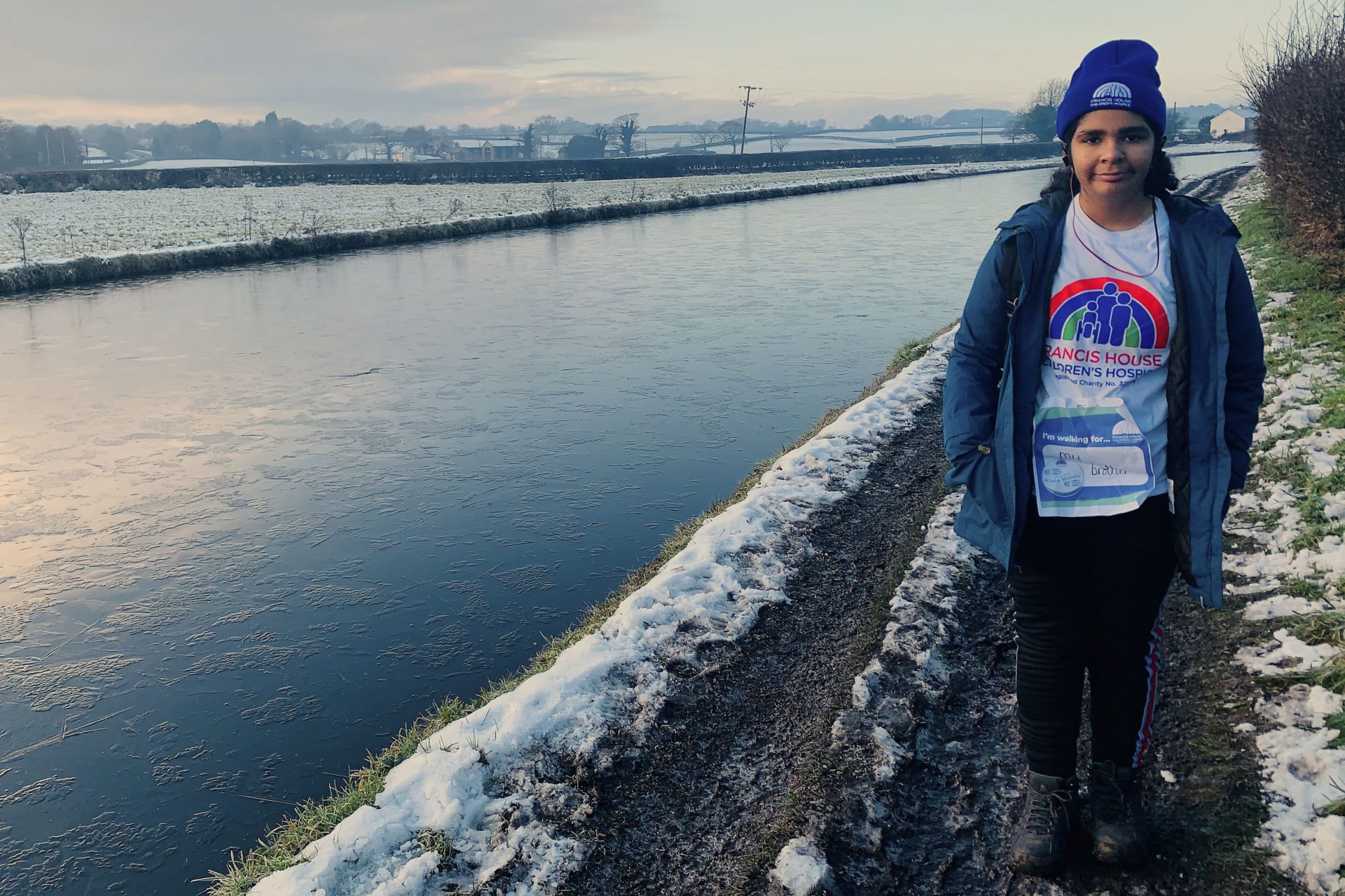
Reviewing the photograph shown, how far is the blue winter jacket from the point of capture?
2.49m

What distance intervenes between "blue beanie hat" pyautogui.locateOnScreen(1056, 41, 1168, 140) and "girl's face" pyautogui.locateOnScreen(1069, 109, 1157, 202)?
0.08 ft

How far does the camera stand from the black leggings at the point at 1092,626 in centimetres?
261

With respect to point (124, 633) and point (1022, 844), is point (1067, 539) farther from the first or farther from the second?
point (124, 633)

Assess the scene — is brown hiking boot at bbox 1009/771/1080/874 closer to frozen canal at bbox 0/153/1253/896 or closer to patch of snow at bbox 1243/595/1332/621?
patch of snow at bbox 1243/595/1332/621

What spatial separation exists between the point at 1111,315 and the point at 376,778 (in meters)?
3.04

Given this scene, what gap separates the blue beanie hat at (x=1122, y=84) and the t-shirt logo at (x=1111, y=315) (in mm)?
424

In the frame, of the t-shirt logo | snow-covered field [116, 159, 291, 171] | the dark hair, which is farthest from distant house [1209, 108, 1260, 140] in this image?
the t-shirt logo

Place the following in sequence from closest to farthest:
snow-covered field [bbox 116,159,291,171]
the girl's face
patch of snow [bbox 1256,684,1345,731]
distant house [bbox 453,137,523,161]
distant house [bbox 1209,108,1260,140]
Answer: the girl's face, patch of snow [bbox 1256,684,1345,731], snow-covered field [bbox 116,159,291,171], distant house [bbox 1209,108,1260,140], distant house [bbox 453,137,523,161]

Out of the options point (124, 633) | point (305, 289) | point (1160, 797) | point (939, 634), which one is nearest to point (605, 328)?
point (305, 289)

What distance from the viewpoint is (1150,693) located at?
277cm

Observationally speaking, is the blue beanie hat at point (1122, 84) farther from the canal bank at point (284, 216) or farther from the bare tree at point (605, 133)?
the bare tree at point (605, 133)

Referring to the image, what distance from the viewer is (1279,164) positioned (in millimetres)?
14367

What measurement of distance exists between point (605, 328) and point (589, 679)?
34.4 ft

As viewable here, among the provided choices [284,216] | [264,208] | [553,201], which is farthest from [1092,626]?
[264,208]
